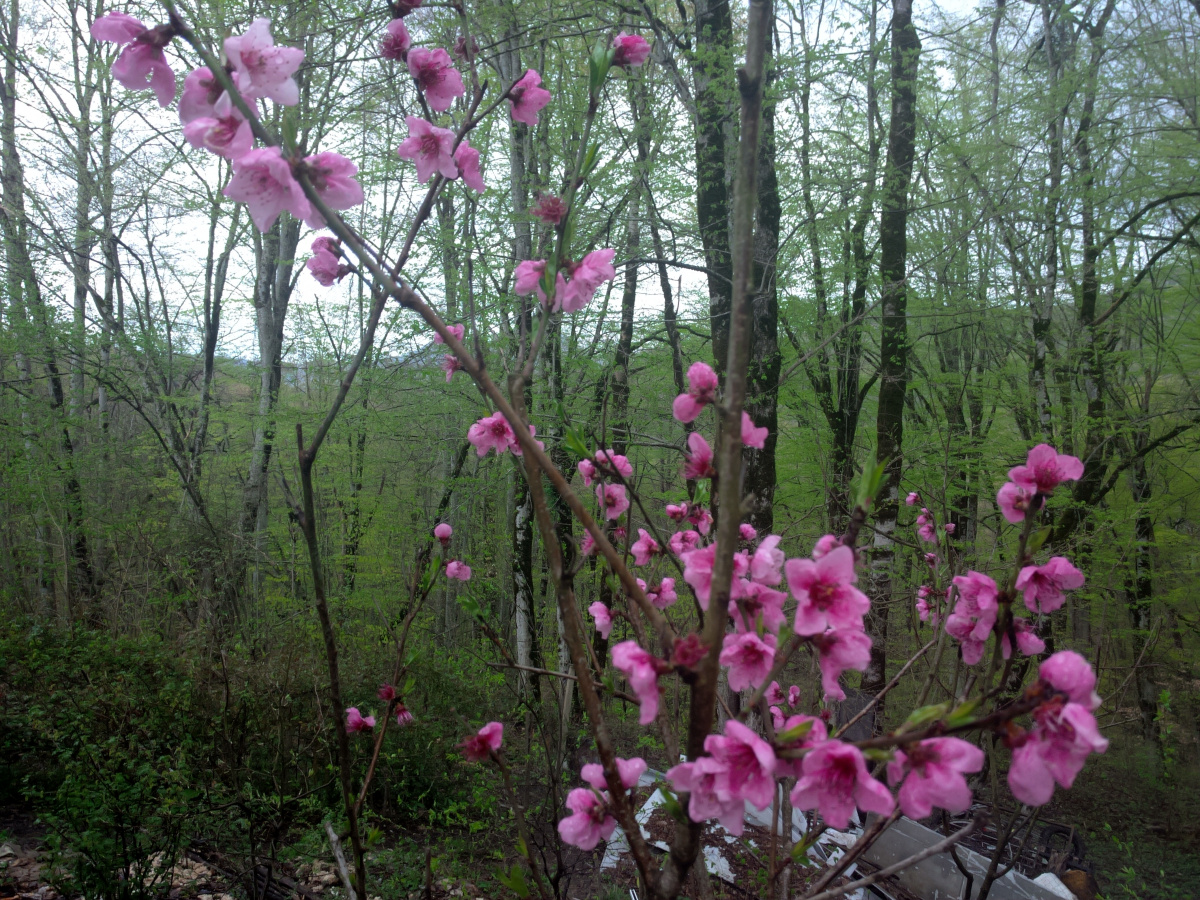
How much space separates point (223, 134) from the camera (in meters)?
0.80

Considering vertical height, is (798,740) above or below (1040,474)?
below

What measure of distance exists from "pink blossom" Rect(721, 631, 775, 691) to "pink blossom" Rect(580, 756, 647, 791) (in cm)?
18

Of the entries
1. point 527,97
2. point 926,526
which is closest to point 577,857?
point 926,526

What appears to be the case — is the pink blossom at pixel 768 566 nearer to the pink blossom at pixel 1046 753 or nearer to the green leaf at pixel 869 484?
the green leaf at pixel 869 484

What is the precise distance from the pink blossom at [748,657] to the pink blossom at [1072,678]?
0.28 metres

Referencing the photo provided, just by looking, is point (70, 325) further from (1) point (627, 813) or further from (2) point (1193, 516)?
(2) point (1193, 516)

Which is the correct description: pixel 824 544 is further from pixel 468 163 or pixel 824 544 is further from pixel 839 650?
pixel 468 163

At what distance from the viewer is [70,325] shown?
780cm

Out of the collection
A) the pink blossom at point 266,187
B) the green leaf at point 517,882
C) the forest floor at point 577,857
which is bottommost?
the forest floor at point 577,857

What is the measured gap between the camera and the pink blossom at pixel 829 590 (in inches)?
29.0

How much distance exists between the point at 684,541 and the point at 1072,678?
108 centimetres

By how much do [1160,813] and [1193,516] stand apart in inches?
151

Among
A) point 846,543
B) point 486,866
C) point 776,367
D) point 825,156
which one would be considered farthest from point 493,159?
point 846,543

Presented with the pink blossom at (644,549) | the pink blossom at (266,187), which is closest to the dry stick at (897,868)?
the pink blossom at (644,549)
